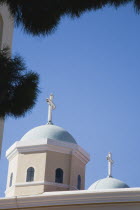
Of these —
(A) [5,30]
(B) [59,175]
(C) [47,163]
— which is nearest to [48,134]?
(C) [47,163]

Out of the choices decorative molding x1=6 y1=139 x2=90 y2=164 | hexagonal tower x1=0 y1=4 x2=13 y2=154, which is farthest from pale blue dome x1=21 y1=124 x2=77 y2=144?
hexagonal tower x1=0 y1=4 x2=13 y2=154

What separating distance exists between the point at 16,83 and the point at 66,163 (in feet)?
→ 66.8

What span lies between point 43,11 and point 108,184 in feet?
75.3

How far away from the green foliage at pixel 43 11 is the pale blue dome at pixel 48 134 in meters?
20.6

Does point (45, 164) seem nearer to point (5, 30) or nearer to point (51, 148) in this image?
point (51, 148)

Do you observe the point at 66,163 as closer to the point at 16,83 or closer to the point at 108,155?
the point at 108,155

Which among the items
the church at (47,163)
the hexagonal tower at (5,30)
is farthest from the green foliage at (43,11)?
the church at (47,163)

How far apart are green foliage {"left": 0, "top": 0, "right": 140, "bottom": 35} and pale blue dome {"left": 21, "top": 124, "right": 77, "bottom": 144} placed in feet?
67.6

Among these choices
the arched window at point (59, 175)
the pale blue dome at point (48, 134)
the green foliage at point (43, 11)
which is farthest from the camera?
the pale blue dome at point (48, 134)

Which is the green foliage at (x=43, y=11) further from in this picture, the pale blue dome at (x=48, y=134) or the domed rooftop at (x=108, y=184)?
the domed rooftop at (x=108, y=184)

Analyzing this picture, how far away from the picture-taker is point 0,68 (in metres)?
6.71

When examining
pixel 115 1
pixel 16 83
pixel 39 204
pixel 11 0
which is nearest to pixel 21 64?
pixel 16 83

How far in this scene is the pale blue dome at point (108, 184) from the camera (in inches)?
1136

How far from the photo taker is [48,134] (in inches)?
1084
